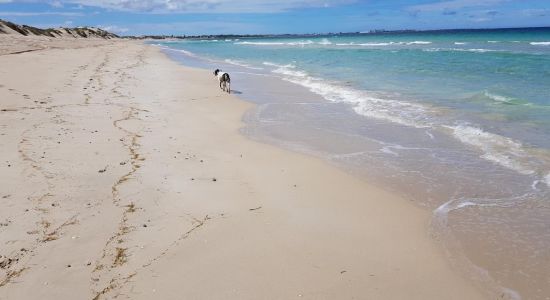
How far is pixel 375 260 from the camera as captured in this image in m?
4.12

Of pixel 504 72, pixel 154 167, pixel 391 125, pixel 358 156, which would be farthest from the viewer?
pixel 504 72

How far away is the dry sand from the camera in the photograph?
144 inches

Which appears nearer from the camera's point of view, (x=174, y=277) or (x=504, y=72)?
(x=174, y=277)

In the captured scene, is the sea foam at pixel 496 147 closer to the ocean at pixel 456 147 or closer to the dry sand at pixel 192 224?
the ocean at pixel 456 147

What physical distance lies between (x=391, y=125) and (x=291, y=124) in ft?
7.53

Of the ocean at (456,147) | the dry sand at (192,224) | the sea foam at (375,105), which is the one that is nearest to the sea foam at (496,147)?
the ocean at (456,147)

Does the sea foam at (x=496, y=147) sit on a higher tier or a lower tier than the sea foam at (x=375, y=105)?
lower

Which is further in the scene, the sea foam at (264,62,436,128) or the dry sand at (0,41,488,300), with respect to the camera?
the sea foam at (264,62,436,128)

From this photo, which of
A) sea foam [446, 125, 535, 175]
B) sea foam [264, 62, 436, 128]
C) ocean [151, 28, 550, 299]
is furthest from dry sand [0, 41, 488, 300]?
sea foam [264, 62, 436, 128]

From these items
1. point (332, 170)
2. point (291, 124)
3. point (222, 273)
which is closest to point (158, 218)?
point (222, 273)

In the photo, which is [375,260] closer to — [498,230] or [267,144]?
[498,230]

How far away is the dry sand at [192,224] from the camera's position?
365 centimetres

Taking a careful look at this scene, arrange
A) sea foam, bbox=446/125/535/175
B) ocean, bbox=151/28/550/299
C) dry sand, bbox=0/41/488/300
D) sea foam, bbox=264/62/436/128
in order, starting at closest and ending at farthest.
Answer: dry sand, bbox=0/41/488/300
ocean, bbox=151/28/550/299
sea foam, bbox=446/125/535/175
sea foam, bbox=264/62/436/128

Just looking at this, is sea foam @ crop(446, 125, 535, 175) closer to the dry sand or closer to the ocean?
the ocean
